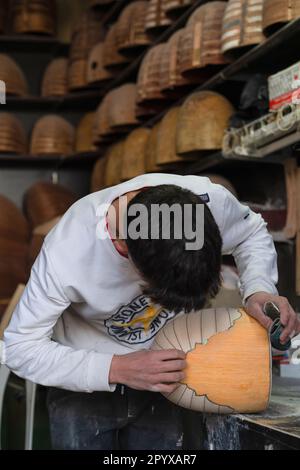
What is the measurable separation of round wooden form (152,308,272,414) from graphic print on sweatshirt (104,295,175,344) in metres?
0.14

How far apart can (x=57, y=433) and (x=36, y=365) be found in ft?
1.34

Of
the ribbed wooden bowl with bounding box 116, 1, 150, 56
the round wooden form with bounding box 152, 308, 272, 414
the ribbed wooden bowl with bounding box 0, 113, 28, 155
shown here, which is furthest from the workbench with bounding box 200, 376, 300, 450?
the ribbed wooden bowl with bounding box 0, 113, 28, 155

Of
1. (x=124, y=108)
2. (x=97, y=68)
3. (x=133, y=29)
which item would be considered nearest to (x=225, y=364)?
(x=124, y=108)

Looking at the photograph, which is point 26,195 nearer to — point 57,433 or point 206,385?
point 57,433

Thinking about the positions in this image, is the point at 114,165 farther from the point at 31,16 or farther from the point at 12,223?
the point at 31,16

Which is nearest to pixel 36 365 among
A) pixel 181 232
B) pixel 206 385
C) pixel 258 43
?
pixel 206 385

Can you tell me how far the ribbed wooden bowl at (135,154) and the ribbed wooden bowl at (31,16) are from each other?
1.63 meters

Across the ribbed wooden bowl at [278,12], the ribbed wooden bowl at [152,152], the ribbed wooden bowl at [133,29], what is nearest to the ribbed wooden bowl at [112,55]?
the ribbed wooden bowl at [133,29]

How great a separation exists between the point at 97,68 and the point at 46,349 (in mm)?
2926

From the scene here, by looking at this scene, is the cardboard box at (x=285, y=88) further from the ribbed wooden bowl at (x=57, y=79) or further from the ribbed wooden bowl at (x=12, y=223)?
the ribbed wooden bowl at (x=57, y=79)

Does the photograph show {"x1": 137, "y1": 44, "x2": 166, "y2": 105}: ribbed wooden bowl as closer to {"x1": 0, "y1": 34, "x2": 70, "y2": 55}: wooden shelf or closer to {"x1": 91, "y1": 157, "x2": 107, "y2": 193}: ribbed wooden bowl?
{"x1": 91, "y1": 157, "x2": 107, "y2": 193}: ribbed wooden bowl

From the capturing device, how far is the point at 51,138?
4.48m

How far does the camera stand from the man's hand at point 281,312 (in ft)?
4.97
